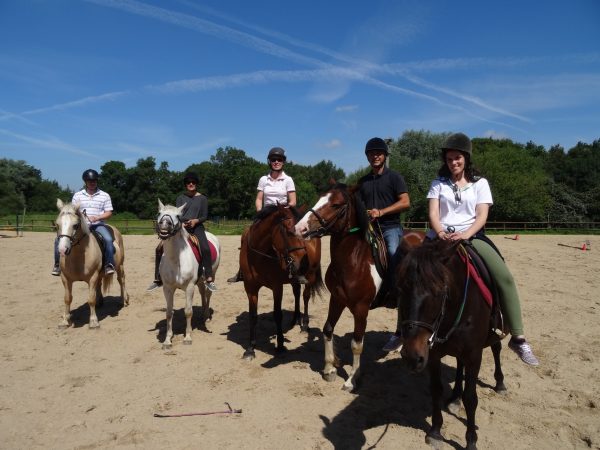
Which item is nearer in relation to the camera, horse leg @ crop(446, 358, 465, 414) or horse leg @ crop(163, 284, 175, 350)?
horse leg @ crop(446, 358, 465, 414)

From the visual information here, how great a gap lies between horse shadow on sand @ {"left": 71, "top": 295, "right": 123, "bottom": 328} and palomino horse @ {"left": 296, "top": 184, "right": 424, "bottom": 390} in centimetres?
522

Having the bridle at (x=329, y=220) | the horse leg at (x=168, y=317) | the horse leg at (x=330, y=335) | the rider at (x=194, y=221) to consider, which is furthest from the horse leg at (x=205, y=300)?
the bridle at (x=329, y=220)

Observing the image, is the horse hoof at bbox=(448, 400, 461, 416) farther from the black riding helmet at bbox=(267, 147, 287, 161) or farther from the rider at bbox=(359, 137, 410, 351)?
the black riding helmet at bbox=(267, 147, 287, 161)

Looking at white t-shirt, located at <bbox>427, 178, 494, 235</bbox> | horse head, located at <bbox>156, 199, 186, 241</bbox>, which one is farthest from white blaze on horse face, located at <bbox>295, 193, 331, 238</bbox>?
horse head, located at <bbox>156, 199, 186, 241</bbox>

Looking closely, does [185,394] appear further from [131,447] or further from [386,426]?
[386,426]

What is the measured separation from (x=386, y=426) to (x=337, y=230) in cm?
209

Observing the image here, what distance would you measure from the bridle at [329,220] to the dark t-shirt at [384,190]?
65 cm

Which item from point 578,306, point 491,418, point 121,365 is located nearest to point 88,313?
point 121,365

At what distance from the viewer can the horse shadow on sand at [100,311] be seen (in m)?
6.98

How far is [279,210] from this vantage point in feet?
16.5

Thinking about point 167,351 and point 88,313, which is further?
point 88,313

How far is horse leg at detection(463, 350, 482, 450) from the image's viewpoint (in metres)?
3.08

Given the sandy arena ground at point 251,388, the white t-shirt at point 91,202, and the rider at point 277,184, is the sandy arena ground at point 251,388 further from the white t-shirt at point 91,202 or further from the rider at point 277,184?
the white t-shirt at point 91,202

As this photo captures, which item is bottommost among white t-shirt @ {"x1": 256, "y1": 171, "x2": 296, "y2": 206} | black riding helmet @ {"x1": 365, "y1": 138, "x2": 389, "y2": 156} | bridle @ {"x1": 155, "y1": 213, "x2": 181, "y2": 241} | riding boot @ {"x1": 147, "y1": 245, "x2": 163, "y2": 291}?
riding boot @ {"x1": 147, "y1": 245, "x2": 163, "y2": 291}
